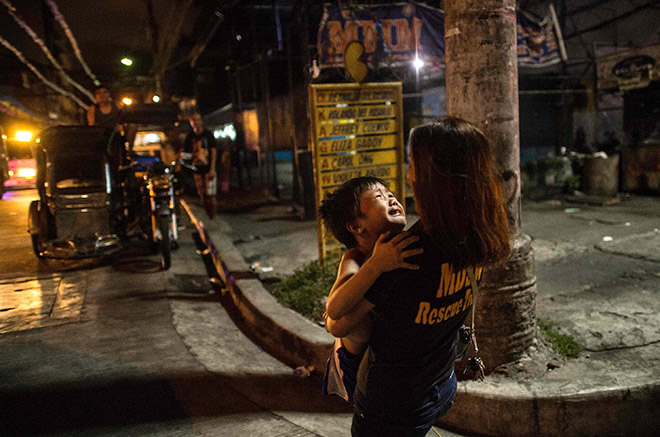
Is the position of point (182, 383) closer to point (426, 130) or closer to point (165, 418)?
point (165, 418)

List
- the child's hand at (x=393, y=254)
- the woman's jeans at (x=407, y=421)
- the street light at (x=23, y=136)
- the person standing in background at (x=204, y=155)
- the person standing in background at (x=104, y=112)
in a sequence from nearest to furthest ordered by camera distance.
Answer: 1. the child's hand at (x=393, y=254)
2. the woman's jeans at (x=407, y=421)
3. the person standing in background at (x=204, y=155)
4. the person standing in background at (x=104, y=112)
5. the street light at (x=23, y=136)

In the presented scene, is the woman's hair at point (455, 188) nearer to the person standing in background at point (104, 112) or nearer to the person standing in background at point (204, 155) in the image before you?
the person standing in background at point (204, 155)

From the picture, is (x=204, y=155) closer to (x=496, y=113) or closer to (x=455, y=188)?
(x=496, y=113)

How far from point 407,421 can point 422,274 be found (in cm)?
56

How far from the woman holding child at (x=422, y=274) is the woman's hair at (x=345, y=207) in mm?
120

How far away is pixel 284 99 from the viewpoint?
18.0 m

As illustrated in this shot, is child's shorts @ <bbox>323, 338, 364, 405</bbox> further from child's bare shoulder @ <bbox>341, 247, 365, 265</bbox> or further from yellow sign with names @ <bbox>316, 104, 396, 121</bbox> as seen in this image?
yellow sign with names @ <bbox>316, 104, 396, 121</bbox>

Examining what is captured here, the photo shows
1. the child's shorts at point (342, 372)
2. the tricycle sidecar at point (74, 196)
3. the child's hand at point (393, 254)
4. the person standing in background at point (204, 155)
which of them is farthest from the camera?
the person standing in background at point (204, 155)

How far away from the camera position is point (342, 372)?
6.49 ft

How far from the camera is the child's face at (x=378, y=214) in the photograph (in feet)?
5.94

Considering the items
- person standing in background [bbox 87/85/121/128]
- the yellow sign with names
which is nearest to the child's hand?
the yellow sign with names

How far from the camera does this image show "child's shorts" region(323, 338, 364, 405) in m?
1.93

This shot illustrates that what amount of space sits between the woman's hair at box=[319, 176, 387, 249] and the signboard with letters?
11.7ft

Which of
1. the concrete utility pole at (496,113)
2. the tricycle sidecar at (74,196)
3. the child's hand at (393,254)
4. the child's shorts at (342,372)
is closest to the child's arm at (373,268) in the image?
the child's hand at (393,254)
